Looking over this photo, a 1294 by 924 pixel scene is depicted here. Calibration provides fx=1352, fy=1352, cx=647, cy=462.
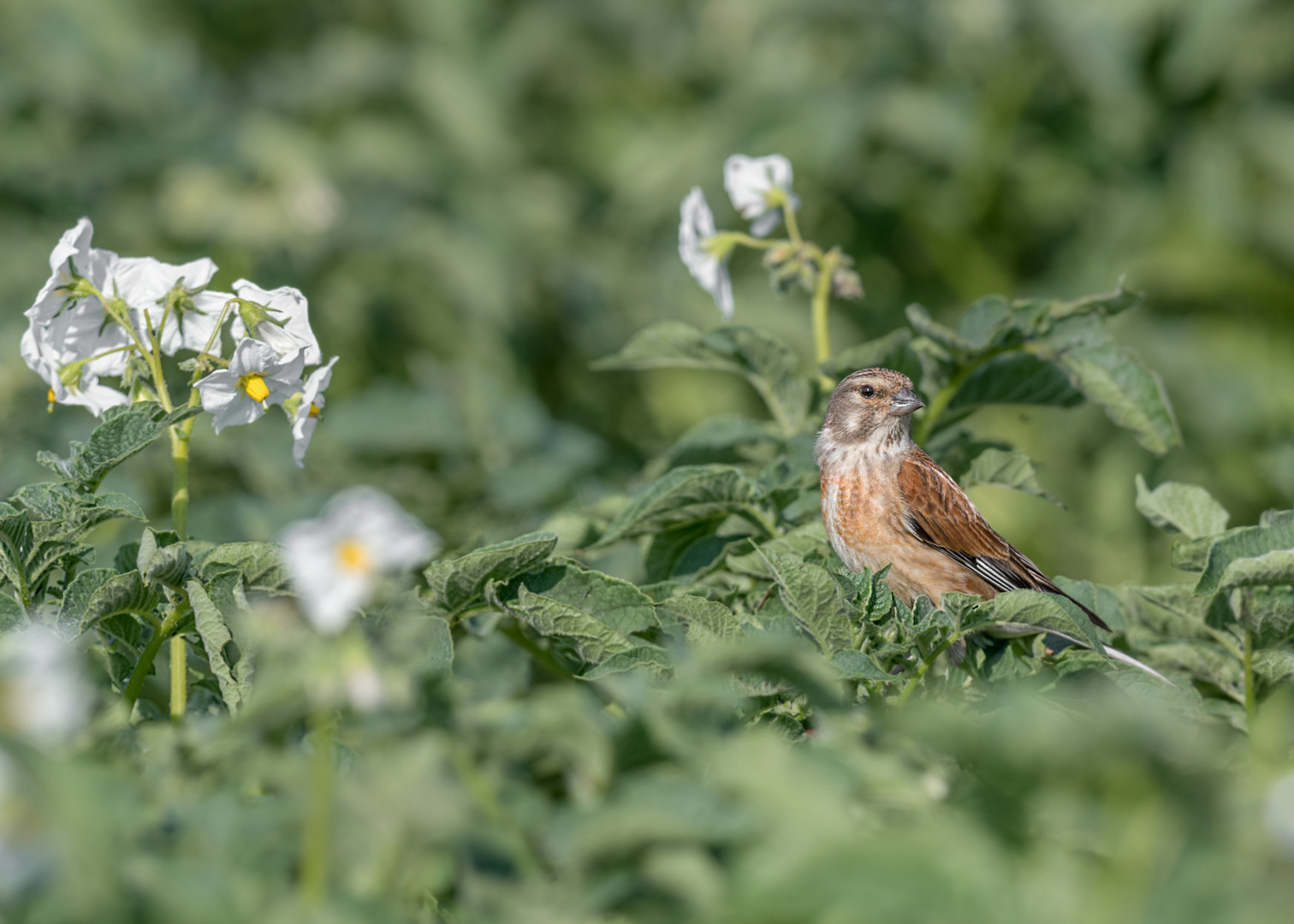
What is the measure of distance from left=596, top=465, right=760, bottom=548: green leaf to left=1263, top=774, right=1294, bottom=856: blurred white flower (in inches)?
50.7

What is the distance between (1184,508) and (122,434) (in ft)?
5.93

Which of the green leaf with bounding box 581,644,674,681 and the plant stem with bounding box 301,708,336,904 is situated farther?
the green leaf with bounding box 581,644,674,681

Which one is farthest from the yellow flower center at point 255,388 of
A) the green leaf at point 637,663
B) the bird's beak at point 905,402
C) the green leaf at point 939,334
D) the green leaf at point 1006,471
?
the bird's beak at point 905,402

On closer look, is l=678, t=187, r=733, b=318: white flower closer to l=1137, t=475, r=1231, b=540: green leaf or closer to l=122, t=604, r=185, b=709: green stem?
l=1137, t=475, r=1231, b=540: green leaf

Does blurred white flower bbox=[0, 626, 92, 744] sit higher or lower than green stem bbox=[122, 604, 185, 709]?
higher

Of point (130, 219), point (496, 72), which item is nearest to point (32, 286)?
point (130, 219)

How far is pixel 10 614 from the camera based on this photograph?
1.87 meters

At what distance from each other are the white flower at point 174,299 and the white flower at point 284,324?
0.04m

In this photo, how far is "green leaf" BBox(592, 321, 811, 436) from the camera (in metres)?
2.85

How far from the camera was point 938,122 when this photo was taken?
6.24 meters

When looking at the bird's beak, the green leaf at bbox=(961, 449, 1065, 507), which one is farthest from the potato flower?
the bird's beak

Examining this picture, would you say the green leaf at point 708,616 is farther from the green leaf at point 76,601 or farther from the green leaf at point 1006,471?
the green leaf at point 1006,471

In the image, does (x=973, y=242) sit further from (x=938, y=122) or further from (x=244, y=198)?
(x=244, y=198)

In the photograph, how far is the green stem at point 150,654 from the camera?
190cm
